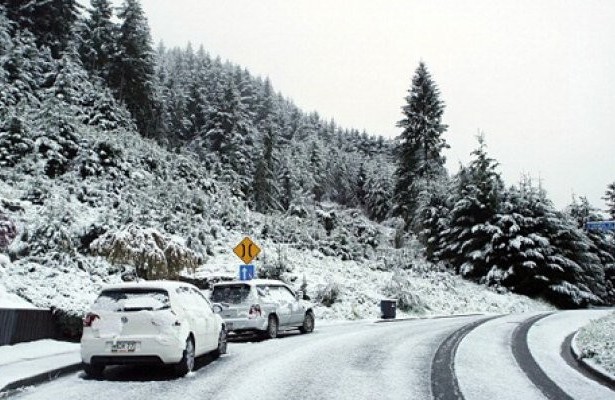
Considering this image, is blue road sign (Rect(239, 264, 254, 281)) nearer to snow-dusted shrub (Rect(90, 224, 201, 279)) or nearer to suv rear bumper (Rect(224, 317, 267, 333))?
snow-dusted shrub (Rect(90, 224, 201, 279))

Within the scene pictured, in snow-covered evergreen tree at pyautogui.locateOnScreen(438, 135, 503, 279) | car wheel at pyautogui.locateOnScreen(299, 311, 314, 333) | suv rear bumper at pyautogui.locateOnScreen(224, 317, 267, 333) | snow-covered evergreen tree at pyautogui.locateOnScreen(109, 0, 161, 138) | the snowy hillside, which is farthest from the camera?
snow-covered evergreen tree at pyautogui.locateOnScreen(109, 0, 161, 138)

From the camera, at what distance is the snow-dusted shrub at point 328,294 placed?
2519 centimetres

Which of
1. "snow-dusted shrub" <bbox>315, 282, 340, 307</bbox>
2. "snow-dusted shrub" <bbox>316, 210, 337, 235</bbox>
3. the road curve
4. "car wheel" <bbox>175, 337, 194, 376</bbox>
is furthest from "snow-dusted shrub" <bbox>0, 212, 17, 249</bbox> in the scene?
"snow-dusted shrub" <bbox>316, 210, 337, 235</bbox>

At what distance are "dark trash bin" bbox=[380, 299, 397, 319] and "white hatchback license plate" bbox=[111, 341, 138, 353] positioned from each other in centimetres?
1763

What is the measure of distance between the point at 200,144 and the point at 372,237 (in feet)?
97.5

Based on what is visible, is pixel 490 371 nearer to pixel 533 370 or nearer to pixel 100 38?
pixel 533 370

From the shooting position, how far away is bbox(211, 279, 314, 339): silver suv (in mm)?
15508

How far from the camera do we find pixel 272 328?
636 inches

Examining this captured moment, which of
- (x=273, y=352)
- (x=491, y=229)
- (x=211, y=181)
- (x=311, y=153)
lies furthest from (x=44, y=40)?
(x=311, y=153)

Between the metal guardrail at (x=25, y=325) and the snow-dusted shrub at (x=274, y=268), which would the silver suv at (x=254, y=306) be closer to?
the metal guardrail at (x=25, y=325)

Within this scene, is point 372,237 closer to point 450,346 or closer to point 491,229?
point 491,229

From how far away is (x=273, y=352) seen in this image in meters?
12.7

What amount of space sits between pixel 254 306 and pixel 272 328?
3.45 ft

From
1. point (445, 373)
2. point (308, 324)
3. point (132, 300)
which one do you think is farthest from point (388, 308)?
point (132, 300)
